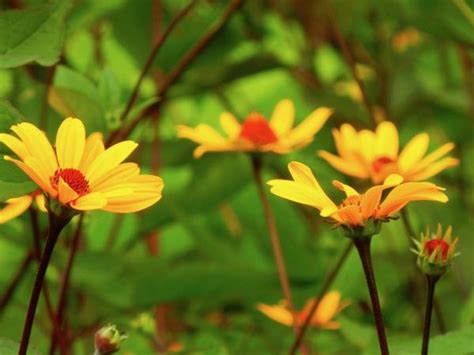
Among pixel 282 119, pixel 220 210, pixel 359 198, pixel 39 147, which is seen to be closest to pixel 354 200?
pixel 359 198

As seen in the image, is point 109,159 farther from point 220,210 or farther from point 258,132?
point 220,210

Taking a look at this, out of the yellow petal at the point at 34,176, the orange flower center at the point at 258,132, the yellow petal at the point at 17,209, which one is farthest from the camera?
the orange flower center at the point at 258,132

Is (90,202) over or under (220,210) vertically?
under

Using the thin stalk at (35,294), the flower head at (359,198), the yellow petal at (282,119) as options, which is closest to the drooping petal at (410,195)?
the flower head at (359,198)

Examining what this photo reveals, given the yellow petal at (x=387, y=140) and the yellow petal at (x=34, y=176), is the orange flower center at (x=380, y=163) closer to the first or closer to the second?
the yellow petal at (x=387, y=140)

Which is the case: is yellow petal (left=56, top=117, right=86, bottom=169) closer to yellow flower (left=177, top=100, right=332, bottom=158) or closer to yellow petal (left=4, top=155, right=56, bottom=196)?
yellow petal (left=4, top=155, right=56, bottom=196)

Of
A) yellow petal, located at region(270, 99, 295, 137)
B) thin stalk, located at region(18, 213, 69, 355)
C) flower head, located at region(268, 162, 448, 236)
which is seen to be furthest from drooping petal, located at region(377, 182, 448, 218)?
yellow petal, located at region(270, 99, 295, 137)

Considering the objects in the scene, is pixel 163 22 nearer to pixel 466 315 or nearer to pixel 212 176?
pixel 212 176
